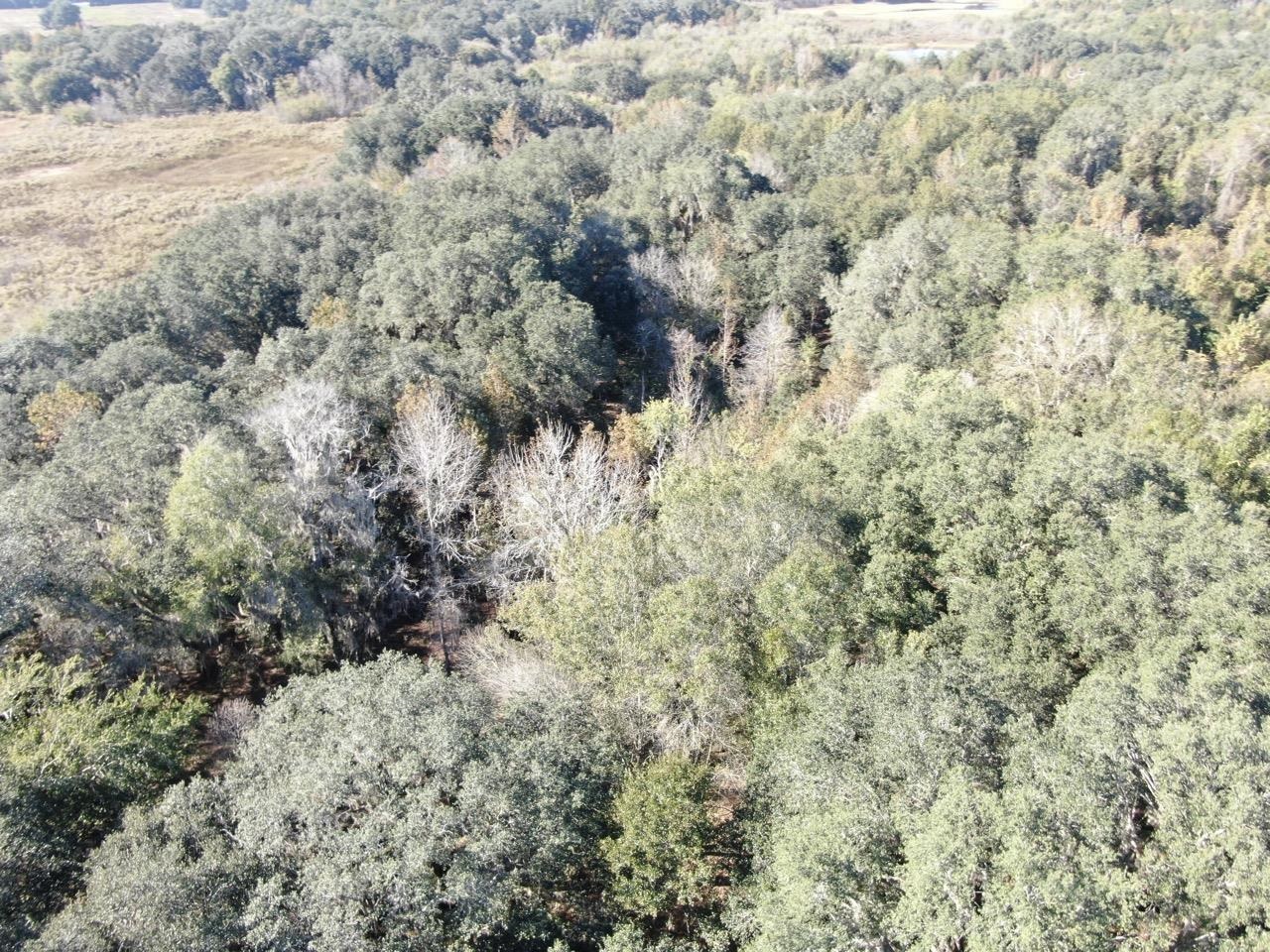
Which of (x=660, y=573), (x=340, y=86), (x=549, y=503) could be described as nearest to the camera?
(x=660, y=573)

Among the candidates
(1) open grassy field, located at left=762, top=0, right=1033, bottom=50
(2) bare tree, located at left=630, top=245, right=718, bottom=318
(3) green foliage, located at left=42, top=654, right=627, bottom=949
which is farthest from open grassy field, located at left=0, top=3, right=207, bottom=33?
(3) green foliage, located at left=42, top=654, right=627, bottom=949

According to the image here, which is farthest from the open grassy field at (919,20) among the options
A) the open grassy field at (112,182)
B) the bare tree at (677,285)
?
the bare tree at (677,285)

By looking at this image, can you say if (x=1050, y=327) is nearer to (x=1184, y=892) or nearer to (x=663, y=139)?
(x=1184, y=892)

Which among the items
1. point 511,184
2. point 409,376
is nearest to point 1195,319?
point 409,376

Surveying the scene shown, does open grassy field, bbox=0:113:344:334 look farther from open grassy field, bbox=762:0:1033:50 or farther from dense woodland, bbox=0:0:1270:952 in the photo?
open grassy field, bbox=762:0:1033:50

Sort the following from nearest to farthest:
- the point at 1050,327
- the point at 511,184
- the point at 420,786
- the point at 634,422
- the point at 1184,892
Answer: the point at 1184,892 → the point at 420,786 → the point at 1050,327 → the point at 634,422 → the point at 511,184

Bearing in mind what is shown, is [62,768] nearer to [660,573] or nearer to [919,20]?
[660,573]

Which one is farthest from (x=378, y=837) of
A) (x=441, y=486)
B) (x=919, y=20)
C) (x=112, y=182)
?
(x=919, y=20)
